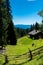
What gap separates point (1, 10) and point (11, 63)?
69.2 ft

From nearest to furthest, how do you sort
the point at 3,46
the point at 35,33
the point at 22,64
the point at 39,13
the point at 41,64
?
1. the point at 41,64
2. the point at 22,64
3. the point at 39,13
4. the point at 3,46
5. the point at 35,33

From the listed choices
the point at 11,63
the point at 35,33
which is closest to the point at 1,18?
the point at 11,63

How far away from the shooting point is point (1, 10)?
48.7 meters

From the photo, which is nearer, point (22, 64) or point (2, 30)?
point (22, 64)

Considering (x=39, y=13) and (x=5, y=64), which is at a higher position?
(x=39, y=13)

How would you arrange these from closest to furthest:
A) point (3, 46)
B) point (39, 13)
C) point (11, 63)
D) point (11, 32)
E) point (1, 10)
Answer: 1. point (11, 63)
2. point (39, 13)
3. point (1, 10)
4. point (3, 46)
5. point (11, 32)

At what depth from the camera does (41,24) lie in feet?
150

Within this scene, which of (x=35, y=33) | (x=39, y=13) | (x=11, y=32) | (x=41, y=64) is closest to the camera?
(x=41, y=64)

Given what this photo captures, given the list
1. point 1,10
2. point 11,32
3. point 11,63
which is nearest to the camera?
point 11,63

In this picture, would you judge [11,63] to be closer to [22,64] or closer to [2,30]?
[22,64]

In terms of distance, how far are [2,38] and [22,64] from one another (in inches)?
867

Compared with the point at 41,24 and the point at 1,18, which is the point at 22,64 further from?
the point at 1,18

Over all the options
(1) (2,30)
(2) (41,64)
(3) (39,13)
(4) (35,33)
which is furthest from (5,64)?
(4) (35,33)

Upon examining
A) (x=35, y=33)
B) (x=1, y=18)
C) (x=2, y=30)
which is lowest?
(x=35, y=33)
